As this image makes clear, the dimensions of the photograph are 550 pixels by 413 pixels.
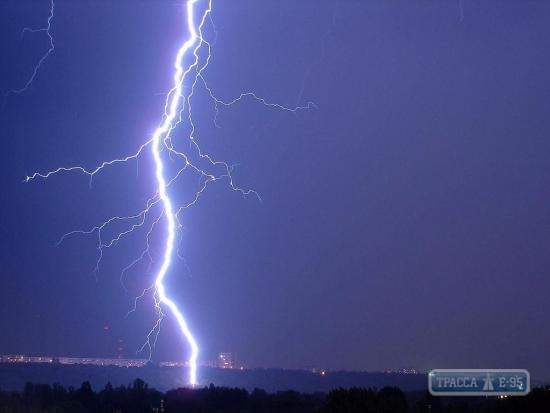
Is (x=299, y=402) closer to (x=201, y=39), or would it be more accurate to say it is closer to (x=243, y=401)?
(x=243, y=401)

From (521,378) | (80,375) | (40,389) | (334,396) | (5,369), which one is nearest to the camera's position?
(521,378)

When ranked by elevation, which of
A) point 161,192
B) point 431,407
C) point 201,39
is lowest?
point 431,407

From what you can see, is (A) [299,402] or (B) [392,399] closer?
(B) [392,399]

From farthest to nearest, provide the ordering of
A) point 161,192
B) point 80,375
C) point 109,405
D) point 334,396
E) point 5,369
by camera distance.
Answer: point 80,375 → point 5,369 → point 109,405 → point 161,192 → point 334,396

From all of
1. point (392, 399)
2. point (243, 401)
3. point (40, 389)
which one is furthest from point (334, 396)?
point (40, 389)

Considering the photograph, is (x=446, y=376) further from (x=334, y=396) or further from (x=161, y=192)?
(x=161, y=192)

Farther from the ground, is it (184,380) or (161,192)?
(161,192)
